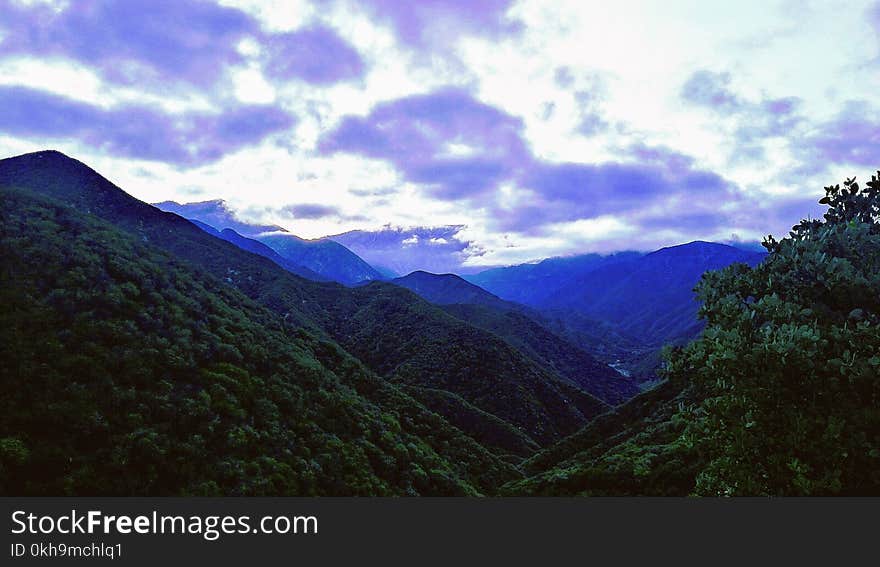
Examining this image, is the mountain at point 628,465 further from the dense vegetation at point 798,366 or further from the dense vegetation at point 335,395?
the dense vegetation at point 798,366

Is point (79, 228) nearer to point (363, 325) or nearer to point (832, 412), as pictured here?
point (832, 412)

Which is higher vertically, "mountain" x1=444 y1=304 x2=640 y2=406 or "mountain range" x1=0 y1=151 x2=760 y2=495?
"mountain range" x1=0 y1=151 x2=760 y2=495

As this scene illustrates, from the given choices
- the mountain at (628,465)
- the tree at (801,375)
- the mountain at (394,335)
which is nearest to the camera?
the tree at (801,375)

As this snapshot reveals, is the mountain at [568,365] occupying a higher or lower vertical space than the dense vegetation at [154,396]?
lower

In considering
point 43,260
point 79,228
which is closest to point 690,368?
point 43,260

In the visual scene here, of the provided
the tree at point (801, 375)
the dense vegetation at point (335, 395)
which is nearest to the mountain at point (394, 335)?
the dense vegetation at point (335, 395)

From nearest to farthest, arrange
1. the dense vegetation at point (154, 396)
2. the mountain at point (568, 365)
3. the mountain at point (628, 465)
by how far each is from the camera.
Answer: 1. the dense vegetation at point (154, 396)
2. the mountain at point (628, 465)
3. the mountain at point (568, 365)

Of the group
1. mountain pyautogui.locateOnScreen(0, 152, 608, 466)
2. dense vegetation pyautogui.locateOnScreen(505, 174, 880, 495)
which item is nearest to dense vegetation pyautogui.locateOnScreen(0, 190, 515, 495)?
dense vegetation pyautogui.locateOnScreen(505, 174, 880, 495)

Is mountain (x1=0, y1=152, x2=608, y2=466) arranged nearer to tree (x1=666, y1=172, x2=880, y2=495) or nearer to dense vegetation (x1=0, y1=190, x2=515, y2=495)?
dense vegetation (x1=0, y1=190, x2=515, y2=495)
